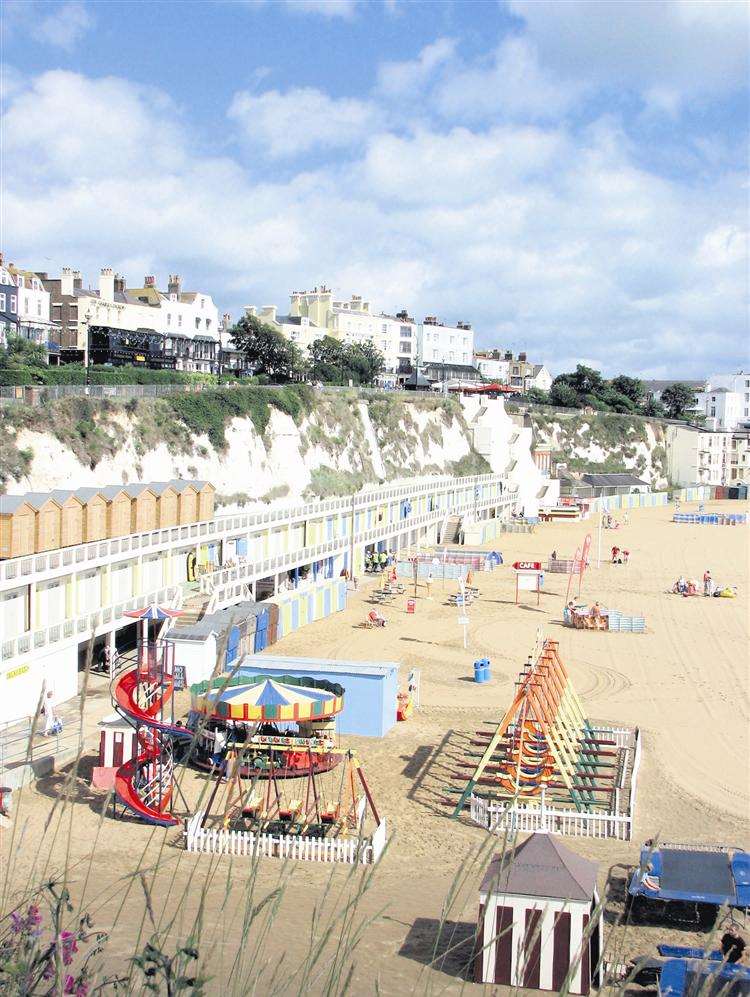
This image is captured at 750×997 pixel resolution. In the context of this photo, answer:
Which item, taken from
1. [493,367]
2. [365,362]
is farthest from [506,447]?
[493,367]

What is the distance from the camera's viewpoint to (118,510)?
26516 millimetres

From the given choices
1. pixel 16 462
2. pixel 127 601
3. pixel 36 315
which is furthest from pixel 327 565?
pixel 36 315

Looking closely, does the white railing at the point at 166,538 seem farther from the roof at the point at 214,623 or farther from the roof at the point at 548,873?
the roof at the point at 548,873

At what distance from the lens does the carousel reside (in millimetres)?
16672

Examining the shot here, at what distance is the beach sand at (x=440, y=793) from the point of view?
36.6ft

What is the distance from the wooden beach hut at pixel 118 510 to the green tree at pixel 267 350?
→ 1995 inches

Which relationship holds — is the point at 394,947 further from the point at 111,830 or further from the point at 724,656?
the point at 724,656

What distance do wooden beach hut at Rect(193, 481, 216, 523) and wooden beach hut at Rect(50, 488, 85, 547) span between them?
5437 mm

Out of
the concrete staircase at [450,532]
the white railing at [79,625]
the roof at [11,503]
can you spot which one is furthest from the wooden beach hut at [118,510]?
the concrete staircase at [450,532]

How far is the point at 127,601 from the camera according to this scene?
24.6 metres

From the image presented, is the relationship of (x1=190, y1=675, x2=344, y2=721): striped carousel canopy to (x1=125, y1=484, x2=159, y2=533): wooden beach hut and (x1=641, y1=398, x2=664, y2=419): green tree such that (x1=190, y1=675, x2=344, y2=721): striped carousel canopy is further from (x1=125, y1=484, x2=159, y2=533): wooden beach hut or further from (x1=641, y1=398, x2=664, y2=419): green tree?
(x1=641, y1=398, x2=664, y2=419): green tree

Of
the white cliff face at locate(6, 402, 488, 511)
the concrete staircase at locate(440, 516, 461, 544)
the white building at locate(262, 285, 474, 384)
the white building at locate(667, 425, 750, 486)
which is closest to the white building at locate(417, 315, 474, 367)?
the white building at locate(262, 285, 474, 384)

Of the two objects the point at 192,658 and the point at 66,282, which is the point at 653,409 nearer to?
the point at 66,282

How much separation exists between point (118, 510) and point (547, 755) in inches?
541
